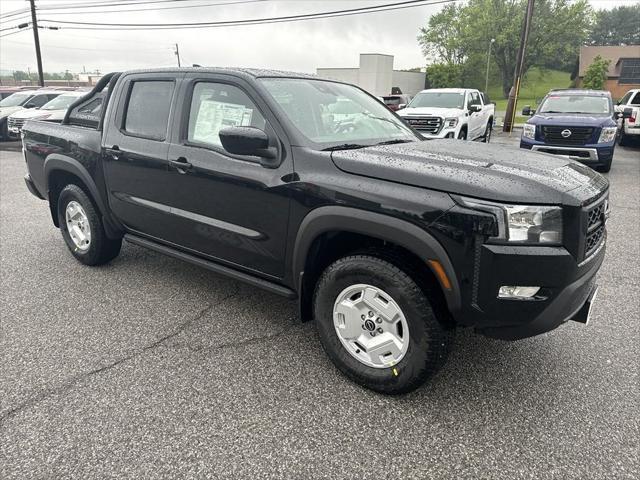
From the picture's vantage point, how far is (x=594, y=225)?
2.39m

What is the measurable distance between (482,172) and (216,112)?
1.86m

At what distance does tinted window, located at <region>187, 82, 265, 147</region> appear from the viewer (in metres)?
3.01

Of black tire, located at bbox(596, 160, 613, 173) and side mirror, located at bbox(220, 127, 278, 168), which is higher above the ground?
side mirror, located at bbox(220, 127, 278, 168)

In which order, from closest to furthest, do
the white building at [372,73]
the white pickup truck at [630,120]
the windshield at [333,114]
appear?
1. the windshield at [333,114]
2. the white pickup truck at [630,120]
3. the white building at [372,73]

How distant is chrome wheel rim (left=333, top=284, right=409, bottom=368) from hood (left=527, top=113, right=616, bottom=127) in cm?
896

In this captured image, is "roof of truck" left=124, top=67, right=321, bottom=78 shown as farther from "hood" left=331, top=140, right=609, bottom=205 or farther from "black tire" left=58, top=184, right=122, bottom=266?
"black tire" left=58, top=184, right=122, bottom=266

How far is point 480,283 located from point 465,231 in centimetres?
26

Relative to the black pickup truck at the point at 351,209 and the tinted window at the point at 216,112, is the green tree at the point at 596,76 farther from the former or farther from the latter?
the tinted window at the point at 216,112

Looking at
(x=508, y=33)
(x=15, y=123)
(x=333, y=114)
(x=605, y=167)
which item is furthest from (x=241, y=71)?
(x=508, y=33)

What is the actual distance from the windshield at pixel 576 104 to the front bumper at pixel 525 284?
9.96 meters

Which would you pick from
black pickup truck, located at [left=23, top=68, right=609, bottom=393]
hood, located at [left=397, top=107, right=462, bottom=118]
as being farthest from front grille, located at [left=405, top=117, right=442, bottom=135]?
black pickup truck, located at [left=23, top=68, right=609, bottom=393]

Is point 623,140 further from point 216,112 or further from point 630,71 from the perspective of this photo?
point 630,71

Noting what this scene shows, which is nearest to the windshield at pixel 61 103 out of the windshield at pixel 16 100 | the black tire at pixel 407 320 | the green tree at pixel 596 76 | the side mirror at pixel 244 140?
the windshield at pixel 16 100

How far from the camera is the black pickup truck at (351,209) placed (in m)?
2.15
